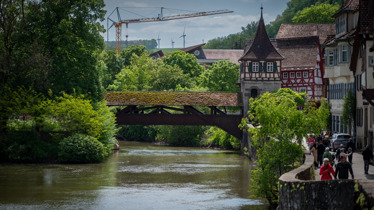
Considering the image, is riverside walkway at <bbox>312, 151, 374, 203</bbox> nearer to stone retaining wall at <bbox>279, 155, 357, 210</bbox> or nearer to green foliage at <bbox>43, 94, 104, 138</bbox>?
stone retaining wall at <bbox>279, 155, 357, 210</bbox>

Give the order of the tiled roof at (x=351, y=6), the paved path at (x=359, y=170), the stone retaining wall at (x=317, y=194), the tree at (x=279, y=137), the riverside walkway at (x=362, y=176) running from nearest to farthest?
the riverside walkway at (x=362, y=176)
the stone retaining wall at (x=317, y=194)
the paved path at (x=359, y=170)
the tree at (x=279, y=137)
the tiled roof at (x=351, y=6)

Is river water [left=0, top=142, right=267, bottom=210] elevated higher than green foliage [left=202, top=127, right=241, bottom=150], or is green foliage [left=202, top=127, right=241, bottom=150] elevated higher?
green foliage [left=202, top=127, right=241, bottom=150]

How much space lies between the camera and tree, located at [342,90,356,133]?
37.4 metres

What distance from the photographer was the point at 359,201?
13.0 m

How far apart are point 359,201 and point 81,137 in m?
28.8

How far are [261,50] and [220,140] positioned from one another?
867cm

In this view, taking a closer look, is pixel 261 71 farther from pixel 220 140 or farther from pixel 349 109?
pixel 349 109

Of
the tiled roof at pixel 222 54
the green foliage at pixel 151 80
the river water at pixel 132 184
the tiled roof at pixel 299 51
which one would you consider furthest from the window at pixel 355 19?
the tiled roof at pixel 222 54

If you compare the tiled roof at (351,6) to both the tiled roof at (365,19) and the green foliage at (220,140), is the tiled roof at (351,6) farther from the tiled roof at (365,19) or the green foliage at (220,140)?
the green foliage at (220,140)

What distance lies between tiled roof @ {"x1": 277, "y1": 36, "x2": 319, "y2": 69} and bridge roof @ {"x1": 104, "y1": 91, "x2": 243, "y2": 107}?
553 inches

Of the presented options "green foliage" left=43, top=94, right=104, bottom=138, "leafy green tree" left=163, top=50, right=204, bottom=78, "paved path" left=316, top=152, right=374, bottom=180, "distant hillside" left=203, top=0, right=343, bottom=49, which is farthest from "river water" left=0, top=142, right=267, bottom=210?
"distant hillside" left=203, top=0, right=343, bottom=49

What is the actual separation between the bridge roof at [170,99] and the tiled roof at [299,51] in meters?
14.0

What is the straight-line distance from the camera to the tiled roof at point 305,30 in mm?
68387

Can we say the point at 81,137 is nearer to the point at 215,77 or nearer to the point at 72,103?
the point at 72,103
